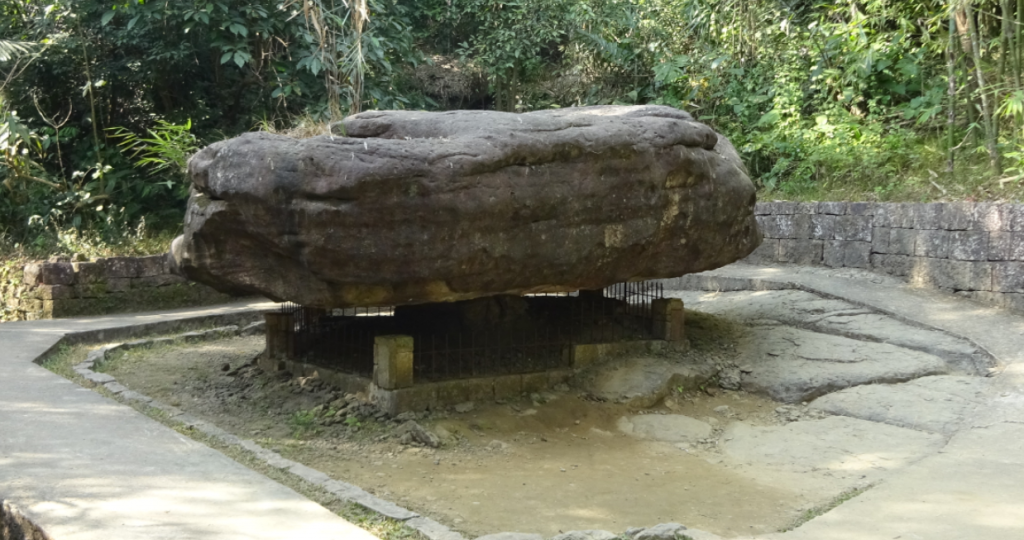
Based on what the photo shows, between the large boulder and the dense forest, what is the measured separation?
3.99 meters

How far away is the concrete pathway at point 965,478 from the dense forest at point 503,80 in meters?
Answer: 1.71

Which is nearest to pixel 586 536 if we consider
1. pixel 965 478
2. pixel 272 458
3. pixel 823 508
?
pixel 823 508

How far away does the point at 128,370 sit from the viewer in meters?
7.26

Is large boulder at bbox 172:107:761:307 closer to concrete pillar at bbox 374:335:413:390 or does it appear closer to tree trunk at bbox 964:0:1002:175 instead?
concrete pillar at bbox 374:335:413:390

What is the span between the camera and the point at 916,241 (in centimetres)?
857

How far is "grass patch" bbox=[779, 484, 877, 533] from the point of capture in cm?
413

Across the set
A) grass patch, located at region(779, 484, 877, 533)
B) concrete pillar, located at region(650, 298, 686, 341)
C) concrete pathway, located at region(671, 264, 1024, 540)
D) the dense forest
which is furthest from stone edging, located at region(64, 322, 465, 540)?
the dense forest

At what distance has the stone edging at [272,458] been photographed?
3.70 metres

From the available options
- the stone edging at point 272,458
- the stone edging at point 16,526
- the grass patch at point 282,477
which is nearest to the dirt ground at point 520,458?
the stone edging at point 272,458

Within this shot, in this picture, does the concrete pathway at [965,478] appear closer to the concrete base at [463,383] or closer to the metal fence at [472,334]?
the concrete base at [463,383]

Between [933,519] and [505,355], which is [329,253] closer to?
[505,355]

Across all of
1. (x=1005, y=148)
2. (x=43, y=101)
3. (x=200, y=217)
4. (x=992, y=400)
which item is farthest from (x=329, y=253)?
(x=43, y=101)

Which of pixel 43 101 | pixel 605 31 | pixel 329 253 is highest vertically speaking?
pixel 605 31

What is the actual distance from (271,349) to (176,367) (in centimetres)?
115
